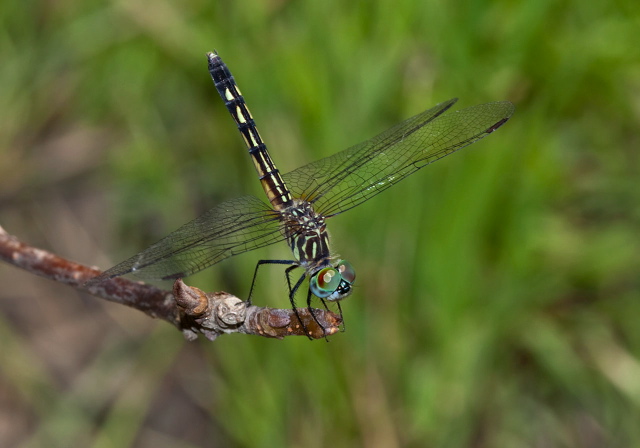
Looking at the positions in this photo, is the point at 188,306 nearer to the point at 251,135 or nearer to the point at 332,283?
the point at 332,283

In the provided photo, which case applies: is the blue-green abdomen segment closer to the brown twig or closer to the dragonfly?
the dragonfly

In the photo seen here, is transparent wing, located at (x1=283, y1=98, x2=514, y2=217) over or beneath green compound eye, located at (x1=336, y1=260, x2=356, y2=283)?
over

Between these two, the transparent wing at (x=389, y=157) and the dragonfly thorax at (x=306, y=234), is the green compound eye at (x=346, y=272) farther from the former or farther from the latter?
the transparent wing at (x=389, y=157)

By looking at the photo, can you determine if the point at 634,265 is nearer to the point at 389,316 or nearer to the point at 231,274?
the point at 389,316

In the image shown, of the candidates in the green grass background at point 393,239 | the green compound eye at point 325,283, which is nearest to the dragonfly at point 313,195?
the green compound eye at point 325,283

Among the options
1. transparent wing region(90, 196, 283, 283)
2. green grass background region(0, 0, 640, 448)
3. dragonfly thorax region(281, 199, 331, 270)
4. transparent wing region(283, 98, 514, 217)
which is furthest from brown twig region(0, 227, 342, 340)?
green grass background region(0, 0, 640, 448)

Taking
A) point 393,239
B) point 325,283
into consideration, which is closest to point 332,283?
point 325,283

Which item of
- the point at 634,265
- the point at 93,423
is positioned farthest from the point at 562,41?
the point at 93,423
